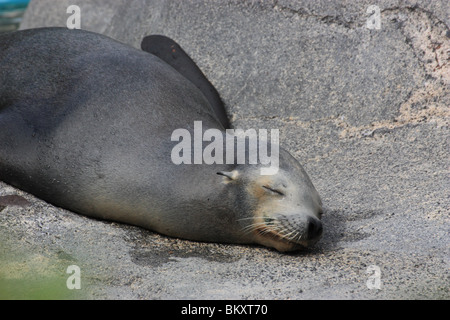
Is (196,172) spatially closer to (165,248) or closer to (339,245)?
(165,248)

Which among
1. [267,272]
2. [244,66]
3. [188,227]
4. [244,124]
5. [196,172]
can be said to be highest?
[244,66]

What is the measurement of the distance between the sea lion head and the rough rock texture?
0.11 metres

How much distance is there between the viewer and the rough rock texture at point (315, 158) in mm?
3141

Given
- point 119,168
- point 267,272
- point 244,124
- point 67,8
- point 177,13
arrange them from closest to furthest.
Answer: point 267,272 → point 119,168 → point 244,124 → point 177,13 → point 67,8

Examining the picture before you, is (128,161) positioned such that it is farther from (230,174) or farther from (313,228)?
(313,228)

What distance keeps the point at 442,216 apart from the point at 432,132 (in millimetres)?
1127

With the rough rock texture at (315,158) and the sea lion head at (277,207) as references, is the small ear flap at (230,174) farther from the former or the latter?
the rough rock texture at (315,158)

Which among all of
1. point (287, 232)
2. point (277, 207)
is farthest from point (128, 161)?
point (287, 232)

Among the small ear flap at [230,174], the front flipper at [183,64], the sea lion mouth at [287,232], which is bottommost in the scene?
the sea lion mouth at [287,232]

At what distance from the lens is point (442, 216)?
3697 mm

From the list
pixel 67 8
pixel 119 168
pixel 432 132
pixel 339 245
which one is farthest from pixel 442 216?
pixel 67 8

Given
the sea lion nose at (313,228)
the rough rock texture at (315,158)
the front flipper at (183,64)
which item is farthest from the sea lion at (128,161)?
the front flipper at (183,64)

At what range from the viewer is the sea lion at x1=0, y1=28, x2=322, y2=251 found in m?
3.79

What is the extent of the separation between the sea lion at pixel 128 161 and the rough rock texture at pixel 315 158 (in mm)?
115
